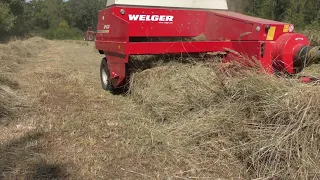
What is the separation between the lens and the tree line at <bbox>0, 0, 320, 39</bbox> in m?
18.1

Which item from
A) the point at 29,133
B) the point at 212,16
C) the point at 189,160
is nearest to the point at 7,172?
the point at 29,133

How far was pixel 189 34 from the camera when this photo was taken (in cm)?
536

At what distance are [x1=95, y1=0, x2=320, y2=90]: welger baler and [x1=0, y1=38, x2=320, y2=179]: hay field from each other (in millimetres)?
345

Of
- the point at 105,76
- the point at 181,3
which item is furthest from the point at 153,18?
the point at 105,76

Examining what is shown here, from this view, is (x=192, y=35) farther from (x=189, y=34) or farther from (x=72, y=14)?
(x=72, y=14)

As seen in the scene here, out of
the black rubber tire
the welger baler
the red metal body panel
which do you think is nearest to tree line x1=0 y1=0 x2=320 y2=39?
the welger baler

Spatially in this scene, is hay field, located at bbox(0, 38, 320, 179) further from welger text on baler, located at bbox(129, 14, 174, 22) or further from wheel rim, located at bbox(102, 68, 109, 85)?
wheel rim, located at bbox(102, 68, 109, 85)

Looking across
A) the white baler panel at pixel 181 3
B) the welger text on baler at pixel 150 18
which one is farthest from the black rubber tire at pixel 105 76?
the welger text on baler at pixel 150 18

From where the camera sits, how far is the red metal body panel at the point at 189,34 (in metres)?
3.95

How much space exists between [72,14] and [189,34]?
6093 cm

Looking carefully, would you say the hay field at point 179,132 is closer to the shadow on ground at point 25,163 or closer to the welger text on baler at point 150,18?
the shadow on ground at point 25,163

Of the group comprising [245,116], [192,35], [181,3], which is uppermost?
[181,3]

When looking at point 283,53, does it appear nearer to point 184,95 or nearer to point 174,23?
point 184,95

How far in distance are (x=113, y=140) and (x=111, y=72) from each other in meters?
2.10
